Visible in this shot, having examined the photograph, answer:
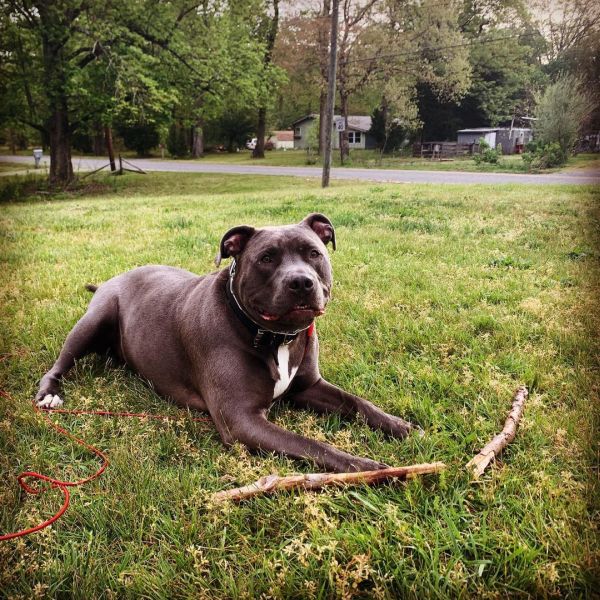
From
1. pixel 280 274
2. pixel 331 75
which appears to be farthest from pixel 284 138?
pixel 280 274

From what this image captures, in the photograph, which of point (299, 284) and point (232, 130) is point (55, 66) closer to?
point (299, 284)

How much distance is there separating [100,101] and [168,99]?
2457 millimetres

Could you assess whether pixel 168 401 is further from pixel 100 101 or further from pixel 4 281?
pixel 100 101

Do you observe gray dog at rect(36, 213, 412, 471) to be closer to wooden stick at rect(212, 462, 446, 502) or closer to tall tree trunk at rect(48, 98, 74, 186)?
wooden stick at rect(212, 462, 446, 502)

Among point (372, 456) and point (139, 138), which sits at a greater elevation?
point (139, 138)

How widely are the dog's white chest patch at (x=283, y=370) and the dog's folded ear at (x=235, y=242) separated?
2.29ft

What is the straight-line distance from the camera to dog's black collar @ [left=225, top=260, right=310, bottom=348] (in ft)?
9.51

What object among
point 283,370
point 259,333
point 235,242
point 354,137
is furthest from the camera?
point 354,137

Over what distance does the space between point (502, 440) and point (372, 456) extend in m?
0.67

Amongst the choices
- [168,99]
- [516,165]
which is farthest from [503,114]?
[168,99]

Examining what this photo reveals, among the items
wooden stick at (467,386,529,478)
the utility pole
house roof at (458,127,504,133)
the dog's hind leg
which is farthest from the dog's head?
house roof at (458,127,504,133)

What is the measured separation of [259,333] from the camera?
2.88 m

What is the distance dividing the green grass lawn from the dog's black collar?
1.63 ft

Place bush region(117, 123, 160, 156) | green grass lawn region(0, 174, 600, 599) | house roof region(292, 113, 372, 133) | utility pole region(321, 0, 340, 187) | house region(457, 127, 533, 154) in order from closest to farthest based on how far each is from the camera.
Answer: green grass lawn region(0, 174, 600, 599)
utility pole region(321, 0, 340, 187)
house region(457, 127, 533, 154)
bush region(117, 123, 160, 156)
house roof region(292, 113, 372, 133)
